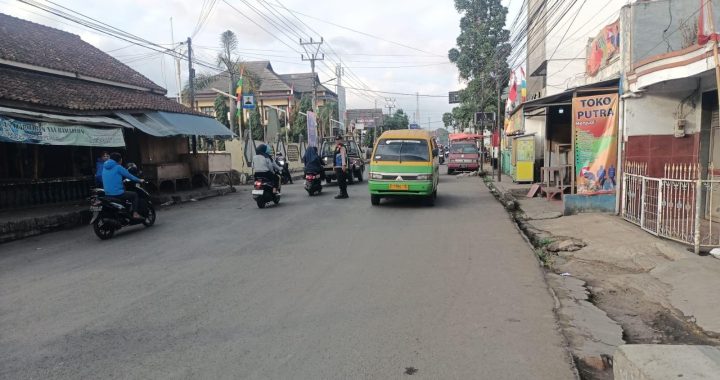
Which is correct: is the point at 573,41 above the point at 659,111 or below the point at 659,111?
above

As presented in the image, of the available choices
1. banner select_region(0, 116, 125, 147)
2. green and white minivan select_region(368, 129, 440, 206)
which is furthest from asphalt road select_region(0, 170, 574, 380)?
green and white minivan select_region(368, 129, 440, 206)

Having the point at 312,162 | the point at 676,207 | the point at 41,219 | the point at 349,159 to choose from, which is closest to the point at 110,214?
the point at 41,219

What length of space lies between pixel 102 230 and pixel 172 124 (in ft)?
24.5

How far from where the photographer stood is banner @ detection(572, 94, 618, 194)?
10.3 meters

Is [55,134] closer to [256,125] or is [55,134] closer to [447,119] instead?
[256,125]

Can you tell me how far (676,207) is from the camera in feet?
25.0

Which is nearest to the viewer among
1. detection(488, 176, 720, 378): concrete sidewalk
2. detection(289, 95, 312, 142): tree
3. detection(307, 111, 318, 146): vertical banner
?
detection(488, 176, 720, 378): concrete sidewalk

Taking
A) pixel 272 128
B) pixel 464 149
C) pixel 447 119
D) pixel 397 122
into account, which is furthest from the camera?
pixel 397 122

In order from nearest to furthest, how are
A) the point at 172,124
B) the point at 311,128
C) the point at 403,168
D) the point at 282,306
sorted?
the point at 282,306
the point at 403,168
the point at 172,124
the point at 311,128

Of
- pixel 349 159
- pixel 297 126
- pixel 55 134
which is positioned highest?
pixel 297 126

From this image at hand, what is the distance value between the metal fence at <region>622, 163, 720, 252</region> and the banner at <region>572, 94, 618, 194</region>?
3.37 ft

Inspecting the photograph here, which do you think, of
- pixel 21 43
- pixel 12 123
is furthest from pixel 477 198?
pixel 21 43

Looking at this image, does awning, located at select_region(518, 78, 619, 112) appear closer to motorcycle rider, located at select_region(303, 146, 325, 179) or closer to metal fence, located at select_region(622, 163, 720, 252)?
metal fence, located at select_region(622, 163, 720, 252)

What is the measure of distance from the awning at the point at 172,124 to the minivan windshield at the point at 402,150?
6900 millimetres
